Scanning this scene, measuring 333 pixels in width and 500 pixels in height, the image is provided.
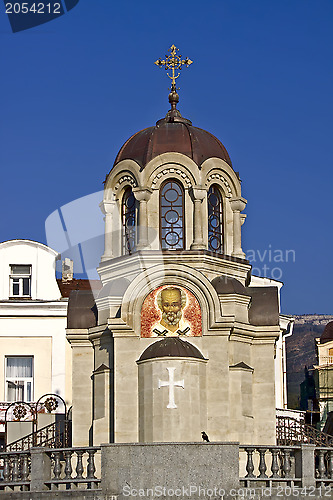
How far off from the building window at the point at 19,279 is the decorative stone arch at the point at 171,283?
1458 cm

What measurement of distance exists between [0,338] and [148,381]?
14.9 metres

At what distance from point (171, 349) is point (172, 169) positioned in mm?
6180

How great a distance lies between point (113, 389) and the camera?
1307 inches

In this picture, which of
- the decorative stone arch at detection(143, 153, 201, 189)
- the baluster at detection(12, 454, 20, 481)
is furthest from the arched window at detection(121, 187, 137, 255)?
the baluster at detection(12, 454, 20, 481)

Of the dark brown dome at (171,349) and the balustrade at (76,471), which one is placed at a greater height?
the dark brown dome at (171,349)

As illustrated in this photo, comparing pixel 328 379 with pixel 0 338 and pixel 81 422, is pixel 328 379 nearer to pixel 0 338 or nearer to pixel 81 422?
pixel 0 338

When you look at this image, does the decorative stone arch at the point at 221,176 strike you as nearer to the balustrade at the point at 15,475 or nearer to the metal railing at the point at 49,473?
the metal railing at the point at 49,473

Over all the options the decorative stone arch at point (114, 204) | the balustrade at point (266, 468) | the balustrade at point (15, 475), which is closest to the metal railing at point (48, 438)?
the decorative stone arch at point (114, 204)

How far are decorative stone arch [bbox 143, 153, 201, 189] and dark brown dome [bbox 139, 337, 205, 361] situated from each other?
17.1ft

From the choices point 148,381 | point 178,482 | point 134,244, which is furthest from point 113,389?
point 178,482

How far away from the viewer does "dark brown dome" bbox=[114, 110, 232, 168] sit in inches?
1383

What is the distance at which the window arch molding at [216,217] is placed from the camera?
35.5 m

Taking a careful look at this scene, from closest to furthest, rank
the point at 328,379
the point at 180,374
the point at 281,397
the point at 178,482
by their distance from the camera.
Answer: the point at 178,482 < the point at 180,374 < the point at 281,397 < the point at 328,379

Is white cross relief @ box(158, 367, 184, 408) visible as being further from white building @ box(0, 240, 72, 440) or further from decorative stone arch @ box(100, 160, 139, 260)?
white building @ box(0, 240, 72, 440)
